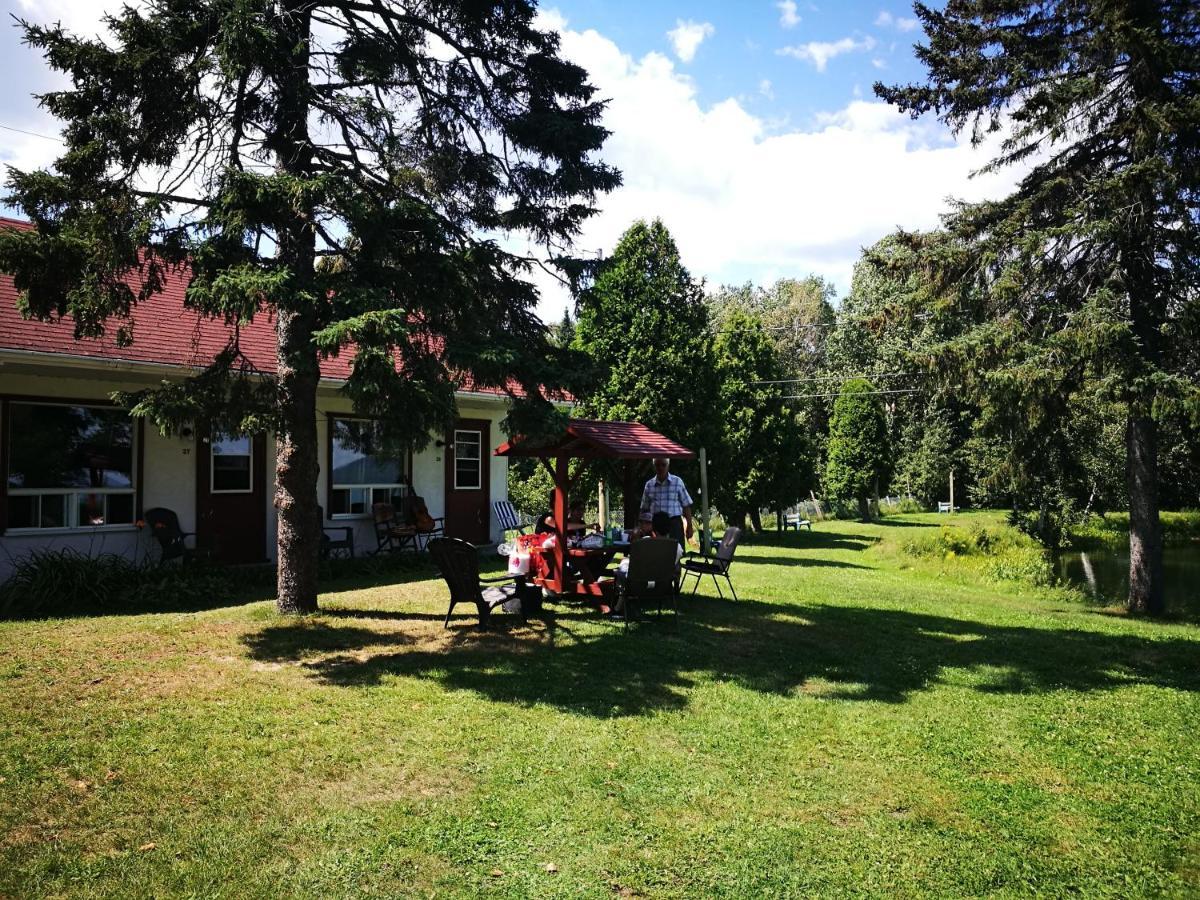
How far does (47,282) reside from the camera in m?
5.74

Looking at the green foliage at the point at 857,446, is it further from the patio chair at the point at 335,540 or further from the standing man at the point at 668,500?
the standing man at the point at 668,500

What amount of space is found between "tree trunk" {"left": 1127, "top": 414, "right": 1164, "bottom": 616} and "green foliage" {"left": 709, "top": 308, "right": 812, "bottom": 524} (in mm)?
9417

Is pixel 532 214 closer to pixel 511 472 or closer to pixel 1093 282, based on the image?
pixel 1093 282

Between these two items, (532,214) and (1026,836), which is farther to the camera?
(532,214)

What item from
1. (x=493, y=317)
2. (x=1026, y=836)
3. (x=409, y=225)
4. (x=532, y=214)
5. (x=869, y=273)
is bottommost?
(x=1026, y=836)

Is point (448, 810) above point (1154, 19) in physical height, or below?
below

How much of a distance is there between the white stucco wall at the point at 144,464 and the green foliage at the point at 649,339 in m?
4.91

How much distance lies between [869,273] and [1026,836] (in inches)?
1700

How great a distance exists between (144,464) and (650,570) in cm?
765

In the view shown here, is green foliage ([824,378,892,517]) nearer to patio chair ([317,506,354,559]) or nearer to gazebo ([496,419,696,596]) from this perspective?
gazebo ([496,419,696,596])

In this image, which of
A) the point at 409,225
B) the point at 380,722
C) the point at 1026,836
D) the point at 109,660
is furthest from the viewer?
the point at 409,225

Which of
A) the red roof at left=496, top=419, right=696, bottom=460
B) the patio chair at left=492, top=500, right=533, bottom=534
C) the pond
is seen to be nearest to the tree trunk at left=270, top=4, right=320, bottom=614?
the red roof at left=496, top=419, right=696, bottom=460

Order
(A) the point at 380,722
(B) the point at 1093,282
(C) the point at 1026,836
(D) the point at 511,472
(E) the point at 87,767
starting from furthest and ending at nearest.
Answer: (D) the point at 511,472 < (B) the point at 1093,282 < (A) the point at 380,722 < (E) the point at 87,767 < (C) the point at 1026,836

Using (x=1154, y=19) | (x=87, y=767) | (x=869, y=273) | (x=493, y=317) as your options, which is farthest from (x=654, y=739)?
(x=869, y=273)
